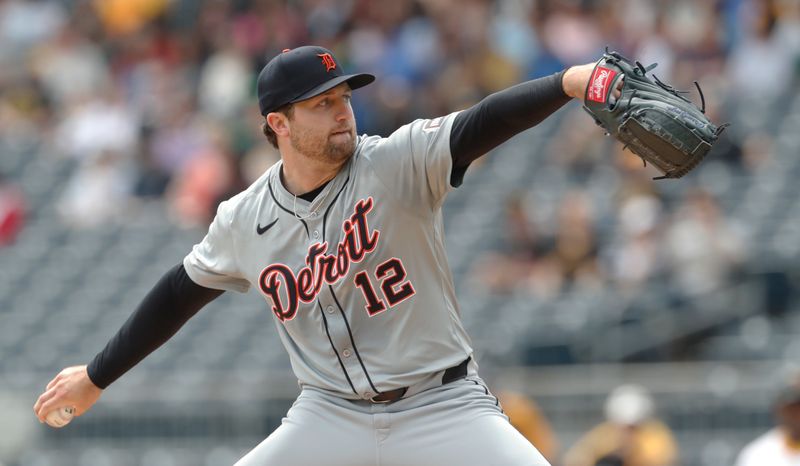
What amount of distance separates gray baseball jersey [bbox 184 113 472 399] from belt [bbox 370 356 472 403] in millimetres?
27

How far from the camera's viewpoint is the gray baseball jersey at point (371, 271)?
13.1 ft

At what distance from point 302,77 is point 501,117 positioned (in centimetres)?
66

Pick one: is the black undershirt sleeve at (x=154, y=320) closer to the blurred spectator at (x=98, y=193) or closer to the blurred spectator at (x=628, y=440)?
the blurred spectator at (x=628, y=440)

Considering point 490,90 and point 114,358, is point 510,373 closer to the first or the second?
Answer: point 490,90

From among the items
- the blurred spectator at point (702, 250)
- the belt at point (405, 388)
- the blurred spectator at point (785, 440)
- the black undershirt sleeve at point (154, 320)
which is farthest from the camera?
the blurred spectator at point (702, 250)

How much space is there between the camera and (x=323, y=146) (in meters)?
4.08

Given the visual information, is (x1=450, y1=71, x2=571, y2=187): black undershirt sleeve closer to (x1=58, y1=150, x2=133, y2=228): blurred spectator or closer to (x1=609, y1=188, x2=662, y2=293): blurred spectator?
(x1=609, y1=188, x2=662, y2=293): blurred spectator

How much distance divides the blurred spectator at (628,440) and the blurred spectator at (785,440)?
3.05ft

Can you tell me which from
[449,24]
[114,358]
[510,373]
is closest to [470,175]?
[449,24]

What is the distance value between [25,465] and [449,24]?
15.7ft

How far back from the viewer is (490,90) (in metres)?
11.0

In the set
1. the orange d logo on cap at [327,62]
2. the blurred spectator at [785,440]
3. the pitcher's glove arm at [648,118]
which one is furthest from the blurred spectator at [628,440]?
the pitcher's glove arm at [648,118]

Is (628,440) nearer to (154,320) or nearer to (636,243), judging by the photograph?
(636,243)

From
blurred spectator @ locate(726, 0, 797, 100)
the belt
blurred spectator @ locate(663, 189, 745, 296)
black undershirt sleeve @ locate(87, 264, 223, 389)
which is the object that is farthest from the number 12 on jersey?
blurred spectator @ locate(726, 0, 797, 100)
